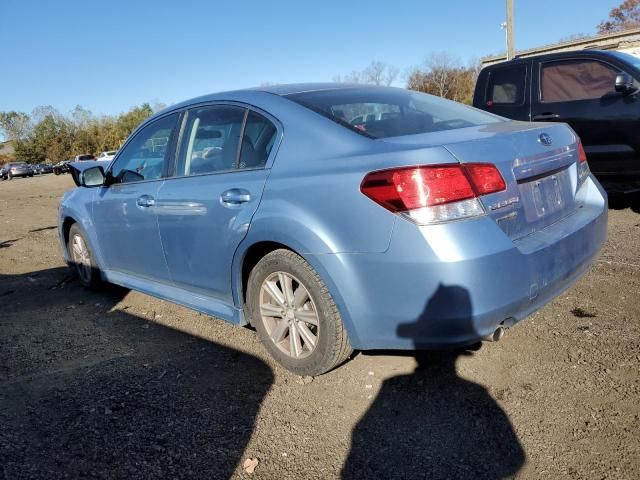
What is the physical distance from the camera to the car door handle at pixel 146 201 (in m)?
3.72

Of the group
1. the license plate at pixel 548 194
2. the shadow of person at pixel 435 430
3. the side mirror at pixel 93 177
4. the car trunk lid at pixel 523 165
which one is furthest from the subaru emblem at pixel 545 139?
the side mirror at pixel 93 177

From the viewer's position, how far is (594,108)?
19.8 feet

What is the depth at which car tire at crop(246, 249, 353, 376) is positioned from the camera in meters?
2.71

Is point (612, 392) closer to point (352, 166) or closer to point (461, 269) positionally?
point (461, 269)

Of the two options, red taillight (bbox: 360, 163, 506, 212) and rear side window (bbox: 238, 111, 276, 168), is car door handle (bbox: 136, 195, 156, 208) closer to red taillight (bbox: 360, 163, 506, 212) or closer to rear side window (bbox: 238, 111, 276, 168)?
rear side window (bbox: 238, 111, 276, 168)

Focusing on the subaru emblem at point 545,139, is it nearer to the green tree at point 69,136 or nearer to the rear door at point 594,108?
the rear door at point 594,108

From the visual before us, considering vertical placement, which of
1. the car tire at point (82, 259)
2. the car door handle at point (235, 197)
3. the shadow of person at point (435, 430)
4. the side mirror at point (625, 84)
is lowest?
the shadow of person at point (435, 430)

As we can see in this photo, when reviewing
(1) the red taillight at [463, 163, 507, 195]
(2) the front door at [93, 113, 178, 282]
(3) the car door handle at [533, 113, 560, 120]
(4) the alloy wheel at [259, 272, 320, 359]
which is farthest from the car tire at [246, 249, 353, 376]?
(3) the car door handle at [533, 113, 560, 120]

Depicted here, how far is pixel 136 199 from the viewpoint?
392 cm

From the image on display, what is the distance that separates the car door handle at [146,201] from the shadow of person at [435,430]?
81.7 inches

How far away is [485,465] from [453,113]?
7.06 feet

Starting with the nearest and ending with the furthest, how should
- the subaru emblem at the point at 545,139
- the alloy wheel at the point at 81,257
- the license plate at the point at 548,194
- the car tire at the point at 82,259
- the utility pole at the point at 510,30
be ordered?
1. the license plate at the point at 548,194
2. the subaru emblem at the point at 545,139
3. the car tire at the point at 82,259
4. the alloy wheel at the point at 81,257
5. the utility pole at the point at 510,30

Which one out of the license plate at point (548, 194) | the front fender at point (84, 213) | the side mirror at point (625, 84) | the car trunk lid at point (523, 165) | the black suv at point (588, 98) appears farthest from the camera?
the black suv at point (588, 98)

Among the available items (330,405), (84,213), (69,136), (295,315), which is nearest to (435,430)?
(330,405)
